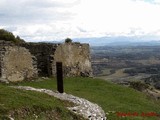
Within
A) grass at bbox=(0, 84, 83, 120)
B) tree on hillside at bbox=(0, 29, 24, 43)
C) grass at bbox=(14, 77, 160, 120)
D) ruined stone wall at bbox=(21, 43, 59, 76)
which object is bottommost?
grass at bbox=(14, 77, 160, 120)

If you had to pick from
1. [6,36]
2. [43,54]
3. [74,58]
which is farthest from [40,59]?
[6,36]

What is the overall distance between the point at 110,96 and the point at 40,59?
12.2 metres

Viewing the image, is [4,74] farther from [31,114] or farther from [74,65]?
[31,114]

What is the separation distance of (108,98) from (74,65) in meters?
15.1

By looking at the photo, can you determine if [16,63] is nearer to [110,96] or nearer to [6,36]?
[110,96]

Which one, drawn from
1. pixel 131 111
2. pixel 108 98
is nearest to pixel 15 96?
pixel 131 111

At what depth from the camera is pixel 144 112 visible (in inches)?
1006

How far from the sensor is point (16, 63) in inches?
1387

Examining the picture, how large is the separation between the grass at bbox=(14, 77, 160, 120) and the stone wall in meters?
1.65

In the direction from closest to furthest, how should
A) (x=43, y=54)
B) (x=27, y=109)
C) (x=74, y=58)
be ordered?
(x=27, y=109)
(x=43, y=54)
(x=74, y=58)

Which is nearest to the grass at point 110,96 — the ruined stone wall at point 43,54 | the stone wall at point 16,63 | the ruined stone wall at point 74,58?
the stone wall at point 16,63

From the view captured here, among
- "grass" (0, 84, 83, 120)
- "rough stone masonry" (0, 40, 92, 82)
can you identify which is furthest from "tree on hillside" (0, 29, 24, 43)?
"grass" (0, 84, 83, 120)

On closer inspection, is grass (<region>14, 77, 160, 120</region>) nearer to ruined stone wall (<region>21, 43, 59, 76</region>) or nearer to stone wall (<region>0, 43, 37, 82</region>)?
stone wall (<region>0, 43, 37, 82</region>)

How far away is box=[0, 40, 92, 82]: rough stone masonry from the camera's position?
34.0 metres
